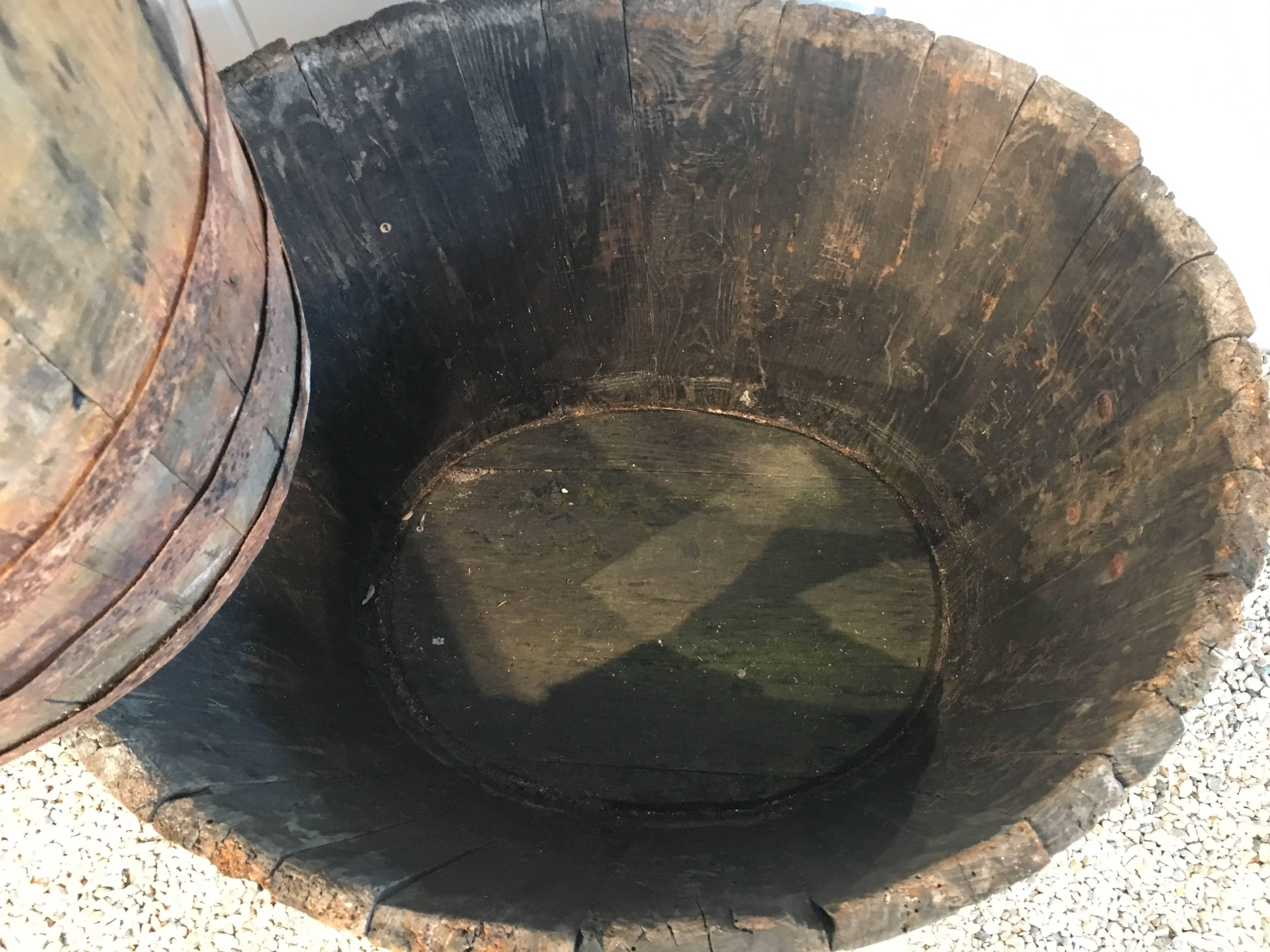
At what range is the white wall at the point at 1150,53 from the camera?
1337 mm

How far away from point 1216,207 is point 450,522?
159 cm

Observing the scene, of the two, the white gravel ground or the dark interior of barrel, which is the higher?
the dark interior of barrel

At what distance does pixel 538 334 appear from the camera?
1762 millimetres

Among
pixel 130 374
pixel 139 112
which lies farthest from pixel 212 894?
pixel 139 112

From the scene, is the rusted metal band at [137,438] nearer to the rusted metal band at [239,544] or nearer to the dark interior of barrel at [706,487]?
the rusted metal band at [239,544]

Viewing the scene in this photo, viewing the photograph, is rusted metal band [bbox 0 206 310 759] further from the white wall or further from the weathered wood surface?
the white wall

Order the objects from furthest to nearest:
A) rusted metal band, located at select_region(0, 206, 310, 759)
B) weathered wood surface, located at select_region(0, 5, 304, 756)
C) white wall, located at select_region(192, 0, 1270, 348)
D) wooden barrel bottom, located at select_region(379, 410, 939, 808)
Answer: wooden barrel bottom, located at select_region(379, 410, 939, 808), white wall, located at select_region(192, 0, 1270, 348), rusted metal band, located at select_region(0, 206, 310, 759), weathered wood surface, located at select_region(0, 5, 304, 756)

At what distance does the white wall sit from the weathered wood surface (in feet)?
3.41

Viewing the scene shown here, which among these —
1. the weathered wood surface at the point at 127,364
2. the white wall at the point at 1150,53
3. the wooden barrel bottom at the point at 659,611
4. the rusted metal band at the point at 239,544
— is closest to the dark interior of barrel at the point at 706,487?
the wooden barrel bottom at the point at 659,611

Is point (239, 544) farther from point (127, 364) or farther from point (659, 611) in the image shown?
point (659, 611)

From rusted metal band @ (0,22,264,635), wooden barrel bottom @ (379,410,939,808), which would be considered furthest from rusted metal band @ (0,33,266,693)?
wooden barrel bottom @ (379,410,939,808)

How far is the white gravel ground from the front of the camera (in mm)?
1427

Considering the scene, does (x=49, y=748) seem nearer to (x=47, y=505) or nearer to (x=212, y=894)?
(x=212, y=894)

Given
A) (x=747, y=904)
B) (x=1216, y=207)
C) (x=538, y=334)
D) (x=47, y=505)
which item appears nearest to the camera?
(x=47, y=505)
